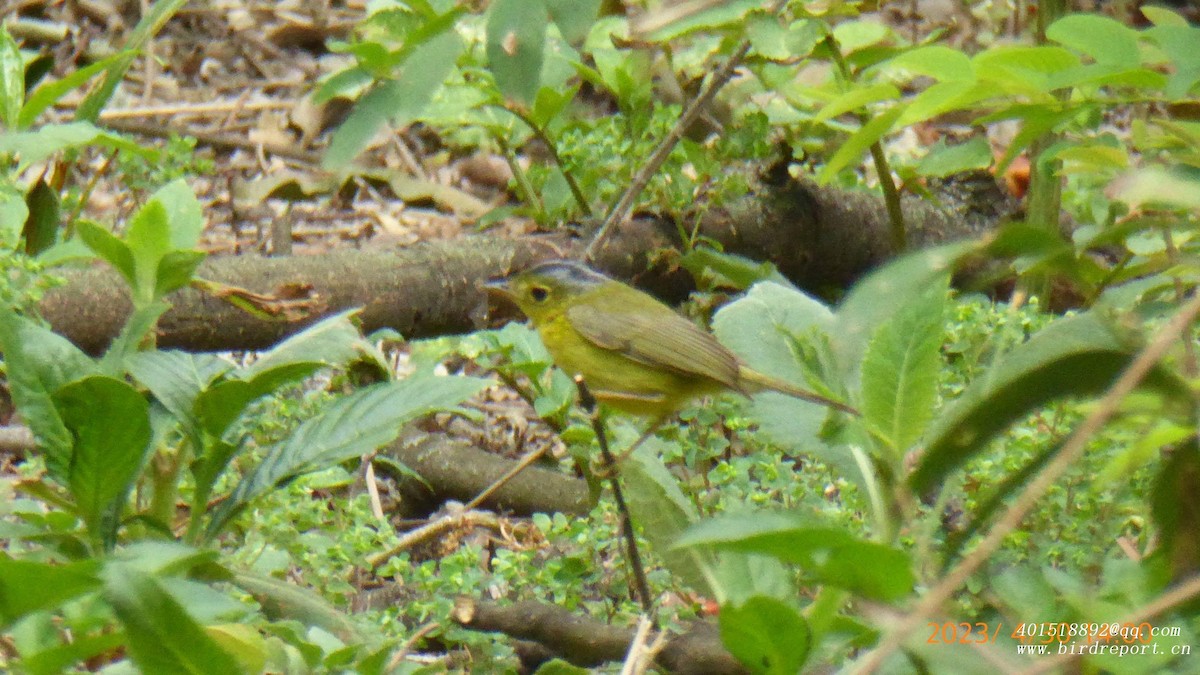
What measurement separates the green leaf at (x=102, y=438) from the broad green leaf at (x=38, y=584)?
1.62 feet

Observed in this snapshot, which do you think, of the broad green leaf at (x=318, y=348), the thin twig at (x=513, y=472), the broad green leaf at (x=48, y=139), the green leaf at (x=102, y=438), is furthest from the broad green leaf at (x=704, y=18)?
the broad green leaf at (x=48, y=139)

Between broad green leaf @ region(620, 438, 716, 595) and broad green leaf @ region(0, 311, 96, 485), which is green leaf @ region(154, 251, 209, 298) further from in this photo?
broad green leaf @ region(620, 438, 716, 595)

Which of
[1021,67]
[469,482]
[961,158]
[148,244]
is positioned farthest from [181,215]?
[961,158]

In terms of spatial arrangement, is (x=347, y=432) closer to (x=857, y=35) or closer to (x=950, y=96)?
(x=950, y=96)

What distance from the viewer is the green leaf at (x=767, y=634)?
1.35m

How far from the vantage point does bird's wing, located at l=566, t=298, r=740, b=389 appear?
337 centimetres

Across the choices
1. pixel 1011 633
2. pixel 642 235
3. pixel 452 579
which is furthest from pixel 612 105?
pixel 1011 633

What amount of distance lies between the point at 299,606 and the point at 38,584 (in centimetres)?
87

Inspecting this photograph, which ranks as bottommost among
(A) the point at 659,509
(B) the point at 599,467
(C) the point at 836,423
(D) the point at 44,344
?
(B) the point at 599,467

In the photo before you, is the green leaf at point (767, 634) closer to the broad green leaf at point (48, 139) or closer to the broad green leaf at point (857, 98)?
the broad green leaf at point (857, 98)

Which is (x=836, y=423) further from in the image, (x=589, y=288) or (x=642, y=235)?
(x=642, y=235)

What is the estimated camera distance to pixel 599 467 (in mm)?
2885

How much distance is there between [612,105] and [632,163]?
2.52 meters

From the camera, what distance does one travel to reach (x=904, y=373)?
195 centimetres
